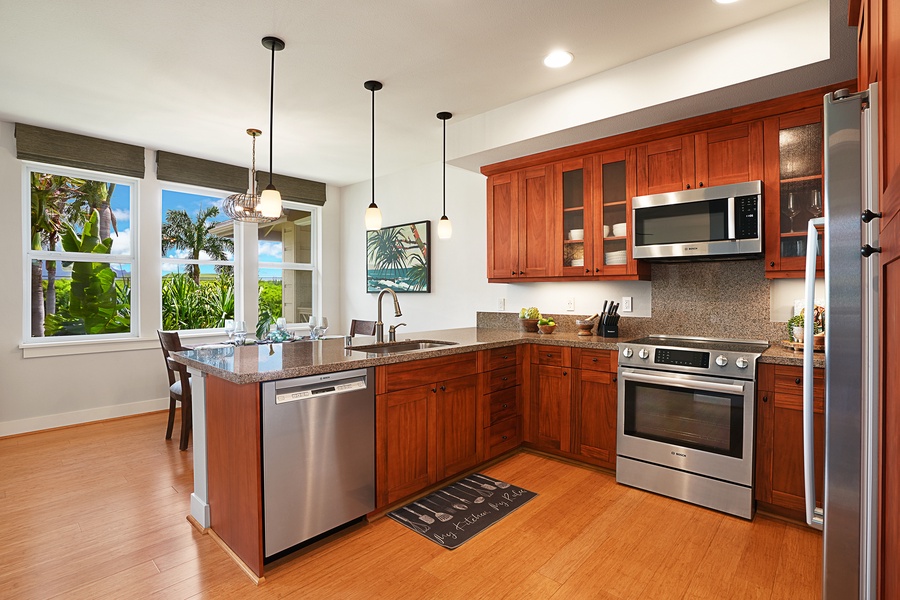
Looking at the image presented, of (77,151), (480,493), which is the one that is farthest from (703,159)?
(77,151)

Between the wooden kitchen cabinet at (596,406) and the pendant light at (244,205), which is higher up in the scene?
the pendant light at (244,205)

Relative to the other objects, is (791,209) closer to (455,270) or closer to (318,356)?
(318,356)

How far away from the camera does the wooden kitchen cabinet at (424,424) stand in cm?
258

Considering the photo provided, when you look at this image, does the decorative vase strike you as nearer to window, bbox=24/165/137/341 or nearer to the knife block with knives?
the knife block with knives

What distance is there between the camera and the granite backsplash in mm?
3100

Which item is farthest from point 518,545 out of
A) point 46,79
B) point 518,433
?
point 46,79

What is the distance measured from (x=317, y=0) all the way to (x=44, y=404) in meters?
4.30

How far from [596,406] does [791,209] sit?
167 cm

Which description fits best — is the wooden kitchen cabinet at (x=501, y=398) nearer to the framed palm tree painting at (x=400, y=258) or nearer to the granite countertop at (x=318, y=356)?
the granite countertop at (x=318, y=356)

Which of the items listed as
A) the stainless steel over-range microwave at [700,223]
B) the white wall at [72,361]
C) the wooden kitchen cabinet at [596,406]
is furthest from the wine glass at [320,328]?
the stainless steel over-range microwave at [700,223]

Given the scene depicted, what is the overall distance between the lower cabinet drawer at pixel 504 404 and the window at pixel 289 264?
335 centimetres

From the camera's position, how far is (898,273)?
728 millimetres

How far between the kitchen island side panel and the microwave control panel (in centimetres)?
281

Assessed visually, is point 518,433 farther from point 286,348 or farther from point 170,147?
point 170,147
